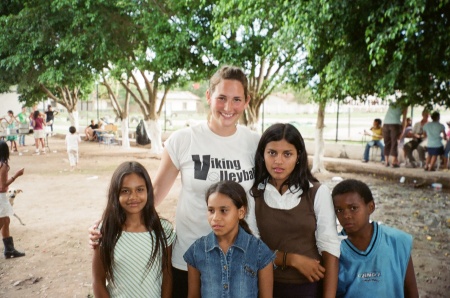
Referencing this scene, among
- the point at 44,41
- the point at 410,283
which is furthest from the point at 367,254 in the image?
the point at 44,41

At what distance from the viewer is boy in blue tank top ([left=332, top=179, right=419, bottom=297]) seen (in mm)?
2254

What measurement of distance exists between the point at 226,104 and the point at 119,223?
88cm

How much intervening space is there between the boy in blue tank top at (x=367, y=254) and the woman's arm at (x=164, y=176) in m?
0.95

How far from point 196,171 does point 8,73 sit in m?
15.8

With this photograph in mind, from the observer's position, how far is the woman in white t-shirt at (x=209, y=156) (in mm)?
2180

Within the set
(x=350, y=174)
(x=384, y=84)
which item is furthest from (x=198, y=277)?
(x=350, y=174)

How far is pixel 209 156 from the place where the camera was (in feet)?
7.23

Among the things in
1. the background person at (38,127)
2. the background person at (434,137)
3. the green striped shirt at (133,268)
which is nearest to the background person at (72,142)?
the background person at (38,127)

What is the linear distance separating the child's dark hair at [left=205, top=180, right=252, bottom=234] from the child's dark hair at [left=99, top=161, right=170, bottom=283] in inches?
16.7

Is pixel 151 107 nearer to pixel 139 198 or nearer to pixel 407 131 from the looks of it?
pixel 407 131

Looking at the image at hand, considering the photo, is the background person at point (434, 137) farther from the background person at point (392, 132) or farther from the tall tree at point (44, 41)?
the tall tree at point (44, 41)

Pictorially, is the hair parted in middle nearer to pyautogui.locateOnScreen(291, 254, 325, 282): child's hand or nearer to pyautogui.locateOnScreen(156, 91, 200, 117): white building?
pyautogui.locateOnScreen(291, 254, 325, 282): child's hand

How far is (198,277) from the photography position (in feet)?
6.82

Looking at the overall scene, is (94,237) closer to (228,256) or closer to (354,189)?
(228,256)
